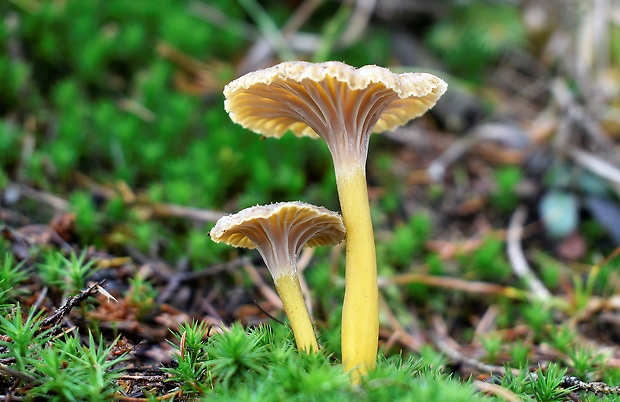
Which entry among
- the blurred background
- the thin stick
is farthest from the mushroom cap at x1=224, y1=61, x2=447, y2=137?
the thin stick

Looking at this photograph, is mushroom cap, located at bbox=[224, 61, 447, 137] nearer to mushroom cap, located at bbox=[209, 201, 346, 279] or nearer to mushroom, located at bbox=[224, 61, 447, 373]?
mushroom, located at bbox=[224, 61, 447, 373]

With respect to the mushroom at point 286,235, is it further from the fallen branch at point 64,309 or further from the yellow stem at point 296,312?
the fallen branch at point 64,309

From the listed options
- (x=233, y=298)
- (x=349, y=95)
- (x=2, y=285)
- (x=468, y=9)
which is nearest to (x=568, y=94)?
(x=468, y=9)

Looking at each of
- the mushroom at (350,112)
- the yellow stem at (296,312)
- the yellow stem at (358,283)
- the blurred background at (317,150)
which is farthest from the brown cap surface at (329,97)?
the blurred background at (317,150)

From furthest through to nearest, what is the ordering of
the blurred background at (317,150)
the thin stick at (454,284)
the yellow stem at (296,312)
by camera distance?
the thin stick at (454,284) → the blurred background at (317,150) → the yellow stem at (296,312)

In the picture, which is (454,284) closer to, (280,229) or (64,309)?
(280,229)
